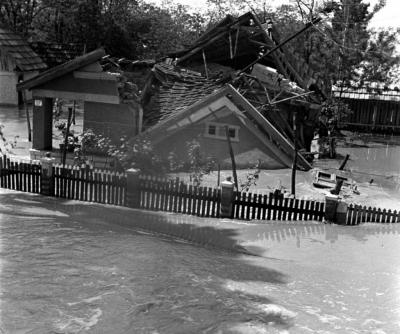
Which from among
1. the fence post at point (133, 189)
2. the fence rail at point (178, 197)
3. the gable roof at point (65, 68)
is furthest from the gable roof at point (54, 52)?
the fence rail at point (178, 197)

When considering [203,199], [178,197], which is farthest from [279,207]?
[178,197]

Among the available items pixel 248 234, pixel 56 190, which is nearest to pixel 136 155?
pixel 56 190

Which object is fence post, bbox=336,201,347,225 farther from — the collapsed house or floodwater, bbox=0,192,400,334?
the collapsed house

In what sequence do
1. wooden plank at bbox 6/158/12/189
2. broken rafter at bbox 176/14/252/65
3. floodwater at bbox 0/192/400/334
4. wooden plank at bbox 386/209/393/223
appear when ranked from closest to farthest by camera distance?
floodwater at bbox 0/192/400/334 < wooden plank at bbox 386/209/393/223 < wooden plank at bbox 6/158/12/189 < broken rafter at bbox 176/14/252/65

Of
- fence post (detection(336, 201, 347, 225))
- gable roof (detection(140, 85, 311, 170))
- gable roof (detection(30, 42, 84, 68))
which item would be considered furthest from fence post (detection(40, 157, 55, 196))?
gable roof (detection(30, 42, 84, 68))

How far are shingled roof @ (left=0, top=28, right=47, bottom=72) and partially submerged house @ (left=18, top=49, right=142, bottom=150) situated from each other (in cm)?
1431

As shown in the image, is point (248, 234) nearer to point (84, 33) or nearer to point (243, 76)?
point (243, 76)

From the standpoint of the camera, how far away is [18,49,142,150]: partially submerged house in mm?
19125

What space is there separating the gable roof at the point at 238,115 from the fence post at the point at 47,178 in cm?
601

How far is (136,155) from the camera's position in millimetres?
16984

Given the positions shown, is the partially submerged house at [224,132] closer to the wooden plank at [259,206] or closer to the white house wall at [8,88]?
the wooden plank at [259,206]

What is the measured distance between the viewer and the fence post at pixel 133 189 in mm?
14180

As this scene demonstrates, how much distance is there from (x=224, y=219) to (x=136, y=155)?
4.58 meters

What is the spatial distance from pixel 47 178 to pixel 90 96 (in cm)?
531
